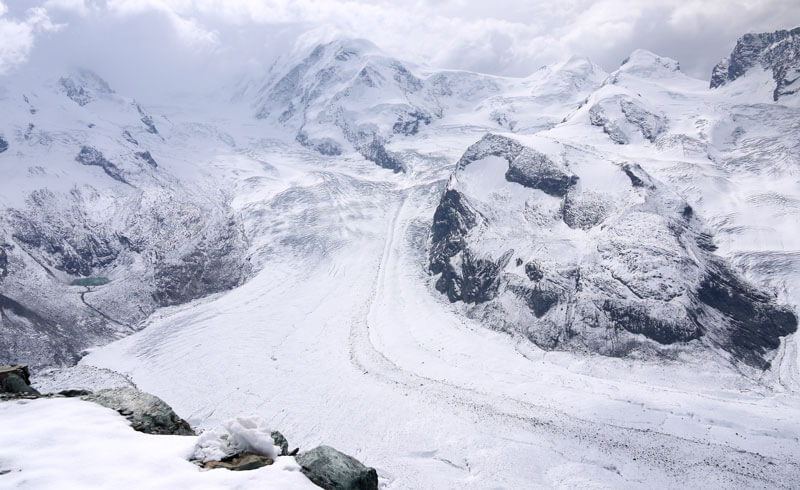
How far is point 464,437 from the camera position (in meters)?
48.9

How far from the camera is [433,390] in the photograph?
59.9 meters

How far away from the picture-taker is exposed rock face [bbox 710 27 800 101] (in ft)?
459

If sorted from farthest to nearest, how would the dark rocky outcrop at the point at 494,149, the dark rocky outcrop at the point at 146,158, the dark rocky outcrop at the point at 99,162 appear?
1. the dark rocky outcrop at the point at 146,158
2. the dark rocky outcrop at the point at 99,162
3. the dark rocky outcrop at the point at 494,149

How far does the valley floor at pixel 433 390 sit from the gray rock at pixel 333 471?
27.0 meters

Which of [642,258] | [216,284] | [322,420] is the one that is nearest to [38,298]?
[216,284]

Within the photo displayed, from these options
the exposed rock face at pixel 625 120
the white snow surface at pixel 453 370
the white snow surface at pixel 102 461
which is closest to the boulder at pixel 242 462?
the white snow surface at pixel 102 461

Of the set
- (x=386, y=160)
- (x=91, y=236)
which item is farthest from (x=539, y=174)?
(x=91, y=236)

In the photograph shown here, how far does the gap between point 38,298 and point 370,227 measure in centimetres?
7506

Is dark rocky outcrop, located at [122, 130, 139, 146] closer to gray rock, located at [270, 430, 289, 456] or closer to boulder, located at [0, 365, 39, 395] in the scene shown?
boulder, located at [0, 365, 39, 395]

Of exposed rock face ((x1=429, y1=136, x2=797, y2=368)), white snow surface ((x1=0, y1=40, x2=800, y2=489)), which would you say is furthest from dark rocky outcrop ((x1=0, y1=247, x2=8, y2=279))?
exposed rock face ((x1=429, y1=136, x2=797, y2=368))

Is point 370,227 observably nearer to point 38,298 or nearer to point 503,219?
point 503,219

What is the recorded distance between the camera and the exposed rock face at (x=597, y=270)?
2761 inches

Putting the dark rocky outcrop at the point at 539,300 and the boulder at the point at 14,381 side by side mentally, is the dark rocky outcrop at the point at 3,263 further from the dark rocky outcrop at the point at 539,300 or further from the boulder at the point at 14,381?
the dark rocky outcrop at the point at 539,300

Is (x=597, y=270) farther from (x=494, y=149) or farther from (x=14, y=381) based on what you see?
(x=14, y=381)
